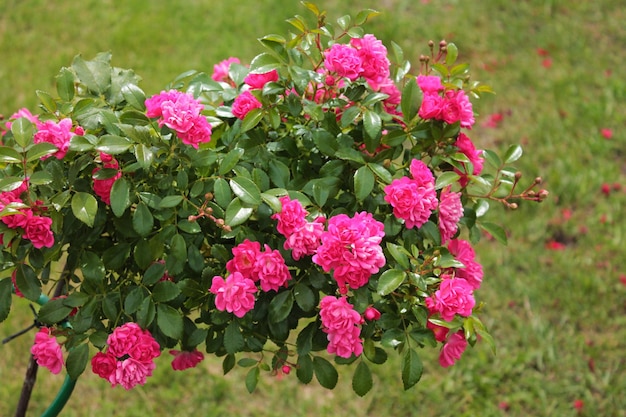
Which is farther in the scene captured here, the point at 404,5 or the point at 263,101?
the point at 404,5

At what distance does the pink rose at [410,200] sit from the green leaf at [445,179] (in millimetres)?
28

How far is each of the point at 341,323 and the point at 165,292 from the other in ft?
1.14

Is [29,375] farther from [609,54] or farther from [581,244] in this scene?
[609,54]

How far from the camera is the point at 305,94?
1599 millimetres

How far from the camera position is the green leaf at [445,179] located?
1.43 m

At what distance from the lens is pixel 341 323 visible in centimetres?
132

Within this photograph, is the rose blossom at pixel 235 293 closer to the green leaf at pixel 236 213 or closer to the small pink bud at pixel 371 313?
the green leaf at pixel 236 213

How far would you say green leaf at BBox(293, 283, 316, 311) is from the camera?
4.47 ft

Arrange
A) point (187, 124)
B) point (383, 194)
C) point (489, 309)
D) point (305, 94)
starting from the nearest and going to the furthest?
point (187, 124) → point (383, 194) → point (305, 94) → point (489, 309)

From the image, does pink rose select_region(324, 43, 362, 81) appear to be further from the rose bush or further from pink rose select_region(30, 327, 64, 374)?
pink rose select_region(30, 327, 64, 374)

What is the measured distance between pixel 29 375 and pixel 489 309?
1.98 meters

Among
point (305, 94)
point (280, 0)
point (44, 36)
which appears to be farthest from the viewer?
point (280, 0)

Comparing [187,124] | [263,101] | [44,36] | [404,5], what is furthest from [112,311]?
[404,5]

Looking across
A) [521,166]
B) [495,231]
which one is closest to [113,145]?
[495,231]
